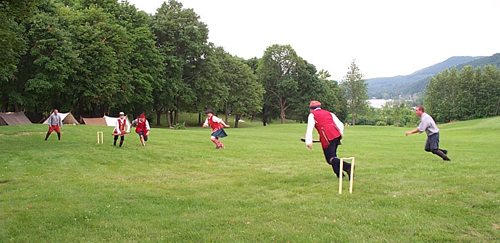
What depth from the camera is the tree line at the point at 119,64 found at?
33513mm

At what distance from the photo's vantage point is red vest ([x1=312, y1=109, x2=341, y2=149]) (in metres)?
9.57

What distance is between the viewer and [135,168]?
536 inches

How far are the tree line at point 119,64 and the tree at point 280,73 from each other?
22cm

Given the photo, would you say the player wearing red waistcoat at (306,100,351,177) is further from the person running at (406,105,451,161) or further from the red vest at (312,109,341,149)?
the person running at (406,105,451,161)

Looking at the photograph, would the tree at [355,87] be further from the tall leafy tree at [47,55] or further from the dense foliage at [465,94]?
the tall leafy tree at [47,55]

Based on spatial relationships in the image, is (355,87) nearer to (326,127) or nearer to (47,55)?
(47,55)

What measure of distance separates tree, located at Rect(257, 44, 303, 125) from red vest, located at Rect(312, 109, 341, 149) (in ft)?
187

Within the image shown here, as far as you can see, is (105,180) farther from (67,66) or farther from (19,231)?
(67,66)

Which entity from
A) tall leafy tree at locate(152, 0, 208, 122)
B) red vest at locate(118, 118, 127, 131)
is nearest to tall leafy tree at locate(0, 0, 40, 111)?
red vest at locate(118, 118, 127, 131)

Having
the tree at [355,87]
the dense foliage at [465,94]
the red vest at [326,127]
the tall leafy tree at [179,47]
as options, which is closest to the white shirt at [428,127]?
the red vest at [326,127]

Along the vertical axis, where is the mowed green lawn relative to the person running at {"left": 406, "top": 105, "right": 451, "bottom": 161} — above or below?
below

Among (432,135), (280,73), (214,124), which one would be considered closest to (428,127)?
(432,135)

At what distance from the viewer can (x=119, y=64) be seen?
41094mm

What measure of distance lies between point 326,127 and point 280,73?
201ft
